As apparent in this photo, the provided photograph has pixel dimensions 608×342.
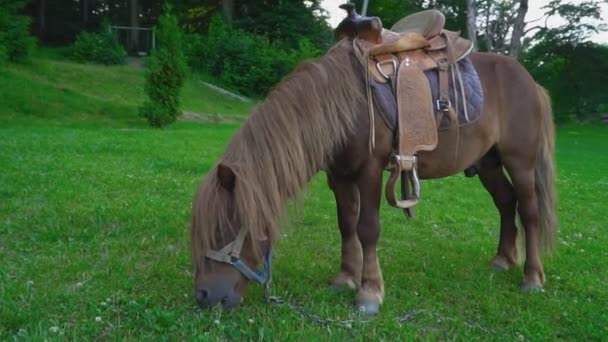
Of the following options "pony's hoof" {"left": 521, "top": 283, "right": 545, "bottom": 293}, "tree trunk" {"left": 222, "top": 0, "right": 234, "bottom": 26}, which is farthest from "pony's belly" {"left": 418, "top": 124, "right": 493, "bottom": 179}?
"tree trunk" {"left": 222, "top": 0, "right": 234, "bottom": 26}

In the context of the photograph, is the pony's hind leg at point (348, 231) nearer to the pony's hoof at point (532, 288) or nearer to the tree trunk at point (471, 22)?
the pony's hoof at point (532, 288)

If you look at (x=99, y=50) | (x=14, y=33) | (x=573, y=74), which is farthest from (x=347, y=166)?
(x=573, y=74)

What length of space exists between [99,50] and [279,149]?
2474 centimetres

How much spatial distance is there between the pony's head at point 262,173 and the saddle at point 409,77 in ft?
0.90

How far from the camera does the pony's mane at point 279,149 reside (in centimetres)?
271

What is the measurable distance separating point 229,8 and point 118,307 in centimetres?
2976

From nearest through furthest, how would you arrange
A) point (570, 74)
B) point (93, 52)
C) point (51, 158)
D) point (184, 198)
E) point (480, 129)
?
point (480, 129), point (184, 198), point (51, 158), point (93, 52), point (570, 74)

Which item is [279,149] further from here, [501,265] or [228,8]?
[228,8]

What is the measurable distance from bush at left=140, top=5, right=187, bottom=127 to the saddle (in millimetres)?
13305

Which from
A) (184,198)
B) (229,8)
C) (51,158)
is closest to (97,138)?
(51,158)

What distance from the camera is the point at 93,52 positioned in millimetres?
24891

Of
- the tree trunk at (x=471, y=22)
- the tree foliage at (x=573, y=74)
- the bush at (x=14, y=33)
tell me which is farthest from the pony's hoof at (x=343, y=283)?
the tree foliage at (x=573, y=74)

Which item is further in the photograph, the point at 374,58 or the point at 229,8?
the point at 229,8

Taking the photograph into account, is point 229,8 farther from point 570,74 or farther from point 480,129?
point 480,129
